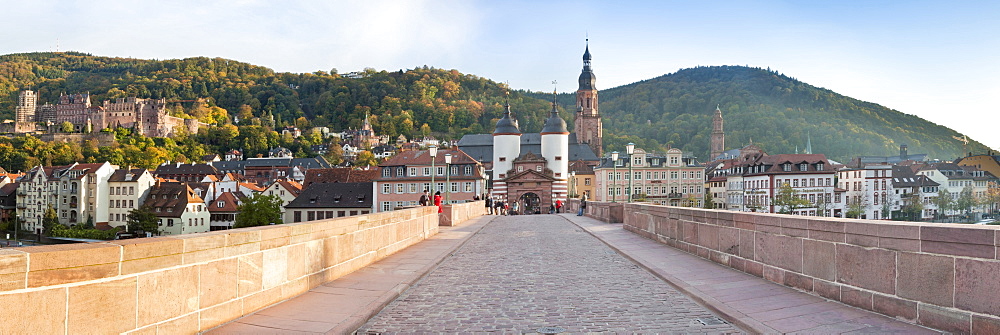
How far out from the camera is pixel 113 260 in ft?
16.6

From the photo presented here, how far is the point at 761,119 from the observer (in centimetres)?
15100

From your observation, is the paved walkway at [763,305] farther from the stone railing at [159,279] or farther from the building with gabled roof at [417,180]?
the building with gabled roof at [417,180]

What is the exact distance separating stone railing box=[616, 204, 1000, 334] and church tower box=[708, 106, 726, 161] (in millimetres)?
147098

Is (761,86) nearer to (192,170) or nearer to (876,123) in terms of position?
(876,123)

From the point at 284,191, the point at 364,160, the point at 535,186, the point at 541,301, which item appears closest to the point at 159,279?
the point at 541,301

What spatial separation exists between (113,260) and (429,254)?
363 inches

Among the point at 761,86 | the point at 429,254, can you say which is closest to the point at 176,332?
the point at 429,254

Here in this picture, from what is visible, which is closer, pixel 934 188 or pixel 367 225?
pixel 367 225

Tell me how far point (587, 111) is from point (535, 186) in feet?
211

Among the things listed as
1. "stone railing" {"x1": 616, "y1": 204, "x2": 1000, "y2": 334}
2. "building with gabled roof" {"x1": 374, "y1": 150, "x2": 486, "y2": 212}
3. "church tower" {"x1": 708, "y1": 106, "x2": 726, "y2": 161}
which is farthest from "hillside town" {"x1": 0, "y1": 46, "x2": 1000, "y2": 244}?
"stone railing" {"x1": 616, "y1": 204, "x2": 1000, "y2": 334}

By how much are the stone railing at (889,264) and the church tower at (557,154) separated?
60.0 m

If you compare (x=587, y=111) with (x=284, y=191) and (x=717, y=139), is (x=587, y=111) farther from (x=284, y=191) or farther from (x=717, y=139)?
(x=284, y=191)

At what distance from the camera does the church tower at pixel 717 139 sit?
151925mm

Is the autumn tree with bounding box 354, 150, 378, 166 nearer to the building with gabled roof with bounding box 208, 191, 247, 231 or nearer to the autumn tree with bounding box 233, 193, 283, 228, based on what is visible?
the building with gabled roof with bounding box 208, 191, 247, 231
